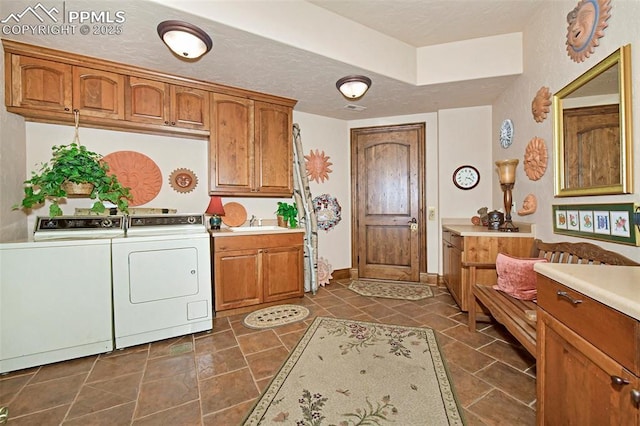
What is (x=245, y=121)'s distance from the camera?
3.14 m

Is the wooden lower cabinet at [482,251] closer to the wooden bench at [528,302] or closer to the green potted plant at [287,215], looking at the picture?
the wooden bench at [528,302]

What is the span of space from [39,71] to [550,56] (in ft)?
14.6

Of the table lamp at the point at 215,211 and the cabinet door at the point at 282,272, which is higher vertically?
the table lamp at the point at 215,211

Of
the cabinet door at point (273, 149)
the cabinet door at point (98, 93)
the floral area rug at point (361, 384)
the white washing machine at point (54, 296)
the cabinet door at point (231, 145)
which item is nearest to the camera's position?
the floral area rug at point (361, 384)

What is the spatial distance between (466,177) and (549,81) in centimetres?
166

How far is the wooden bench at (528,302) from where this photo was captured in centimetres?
153

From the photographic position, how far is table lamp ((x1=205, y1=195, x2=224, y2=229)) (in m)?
3.03

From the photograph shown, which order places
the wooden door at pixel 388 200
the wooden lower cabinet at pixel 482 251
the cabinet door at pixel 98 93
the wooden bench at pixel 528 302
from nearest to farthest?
the wooden bench at pixel 528 302 < the cabinet door at pixel 98 93 < the wooden lower cabinet at pixel 482 251 < the wooden door at pixel 388 200

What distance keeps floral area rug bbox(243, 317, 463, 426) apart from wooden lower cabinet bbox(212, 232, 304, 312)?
869mm

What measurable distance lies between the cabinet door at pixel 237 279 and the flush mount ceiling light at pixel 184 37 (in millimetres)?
1895

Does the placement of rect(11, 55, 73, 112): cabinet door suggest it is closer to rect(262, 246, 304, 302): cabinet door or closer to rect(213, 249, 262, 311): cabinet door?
rect(213, 249, 262, 311): cabinet door

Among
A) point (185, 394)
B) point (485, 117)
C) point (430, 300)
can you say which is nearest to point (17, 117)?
point (185, 394)

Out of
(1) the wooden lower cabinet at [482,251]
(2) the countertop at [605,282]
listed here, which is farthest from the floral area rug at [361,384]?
(2) the countertop at [605,282]

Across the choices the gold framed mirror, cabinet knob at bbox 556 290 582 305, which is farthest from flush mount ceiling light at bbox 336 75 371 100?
cabinet knob at bbox 556 290 582 305
